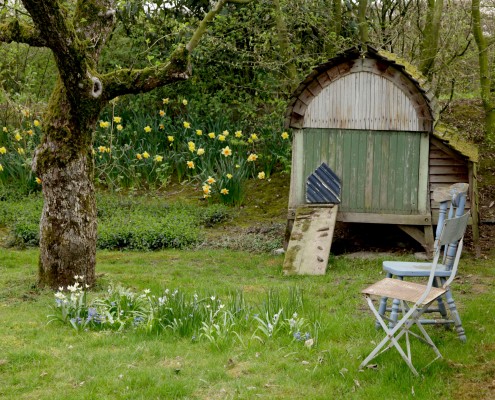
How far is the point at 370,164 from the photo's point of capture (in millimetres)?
10586

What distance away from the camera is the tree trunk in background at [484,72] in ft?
42.0

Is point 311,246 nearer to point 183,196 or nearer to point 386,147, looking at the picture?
point 386,147

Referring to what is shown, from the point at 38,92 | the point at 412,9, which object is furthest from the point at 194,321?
the point at 38,92

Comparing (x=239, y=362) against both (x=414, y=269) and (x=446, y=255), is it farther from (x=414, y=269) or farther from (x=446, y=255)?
(x=446, y=255)

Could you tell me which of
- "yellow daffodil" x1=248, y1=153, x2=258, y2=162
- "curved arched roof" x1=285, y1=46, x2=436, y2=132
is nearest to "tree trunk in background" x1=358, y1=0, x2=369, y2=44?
"yellow daffodil" x1=248, y1=153, x2=258, y2=162

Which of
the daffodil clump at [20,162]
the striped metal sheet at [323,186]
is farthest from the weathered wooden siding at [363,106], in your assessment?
the daffodil clump at [20,162]

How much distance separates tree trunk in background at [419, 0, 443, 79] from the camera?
1284 centimetres

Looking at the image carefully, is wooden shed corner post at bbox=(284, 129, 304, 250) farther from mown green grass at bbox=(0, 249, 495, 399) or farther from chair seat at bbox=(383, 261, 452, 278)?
chair seat at bbox=(383, 261, 452, 278)

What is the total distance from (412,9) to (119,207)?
254 inches

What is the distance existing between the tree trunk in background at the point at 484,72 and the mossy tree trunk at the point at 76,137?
6.36 m

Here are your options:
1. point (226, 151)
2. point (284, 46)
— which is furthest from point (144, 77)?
point (284, 46)

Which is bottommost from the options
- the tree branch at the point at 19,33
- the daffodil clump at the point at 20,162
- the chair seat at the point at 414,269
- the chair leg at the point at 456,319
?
the chair leg at the point at 456,319

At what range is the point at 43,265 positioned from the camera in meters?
8.05

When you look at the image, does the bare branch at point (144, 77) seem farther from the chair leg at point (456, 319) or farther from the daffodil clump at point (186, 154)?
the daffodil clump at point (186, 154)
